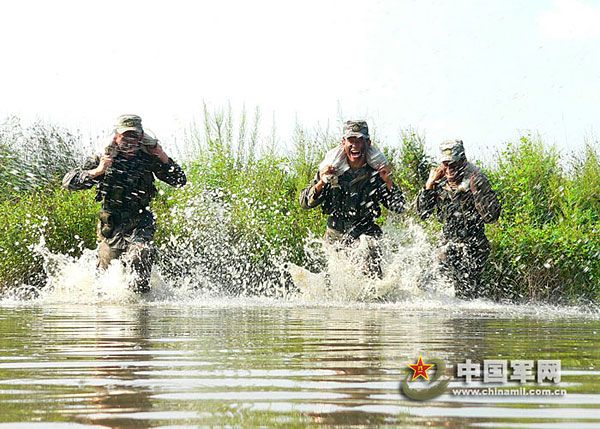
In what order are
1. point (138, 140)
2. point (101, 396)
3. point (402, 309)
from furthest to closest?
point (138, 140), point (402, 309), point (101, 396)

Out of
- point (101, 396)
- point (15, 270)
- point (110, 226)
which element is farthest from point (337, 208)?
point (101, 396)

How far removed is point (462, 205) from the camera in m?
14.3

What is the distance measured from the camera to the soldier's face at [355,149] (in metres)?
→ 13.8

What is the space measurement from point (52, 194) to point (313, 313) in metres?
9.87

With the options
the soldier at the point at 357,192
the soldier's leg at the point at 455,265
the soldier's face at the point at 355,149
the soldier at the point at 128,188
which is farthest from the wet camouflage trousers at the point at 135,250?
the soldier's leg at the point at 455,265

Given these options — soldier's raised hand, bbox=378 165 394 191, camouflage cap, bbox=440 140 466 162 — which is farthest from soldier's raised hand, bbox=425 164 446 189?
soldier's raised hand, bbox=378 165 394 191

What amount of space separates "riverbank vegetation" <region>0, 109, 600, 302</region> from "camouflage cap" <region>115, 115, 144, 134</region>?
3.25m

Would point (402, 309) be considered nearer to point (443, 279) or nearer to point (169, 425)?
point (443, 279)

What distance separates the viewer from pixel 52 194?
1928 centimetres

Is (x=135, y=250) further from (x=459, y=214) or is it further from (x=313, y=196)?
(x=459, y=214)

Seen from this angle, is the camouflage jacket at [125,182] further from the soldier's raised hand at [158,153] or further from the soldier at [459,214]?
the soldier at [459,214]

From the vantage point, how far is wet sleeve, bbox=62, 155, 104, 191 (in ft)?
43.8

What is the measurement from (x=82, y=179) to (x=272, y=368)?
8.58 m

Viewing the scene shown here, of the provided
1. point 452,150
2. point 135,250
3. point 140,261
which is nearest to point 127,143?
point 135,250
